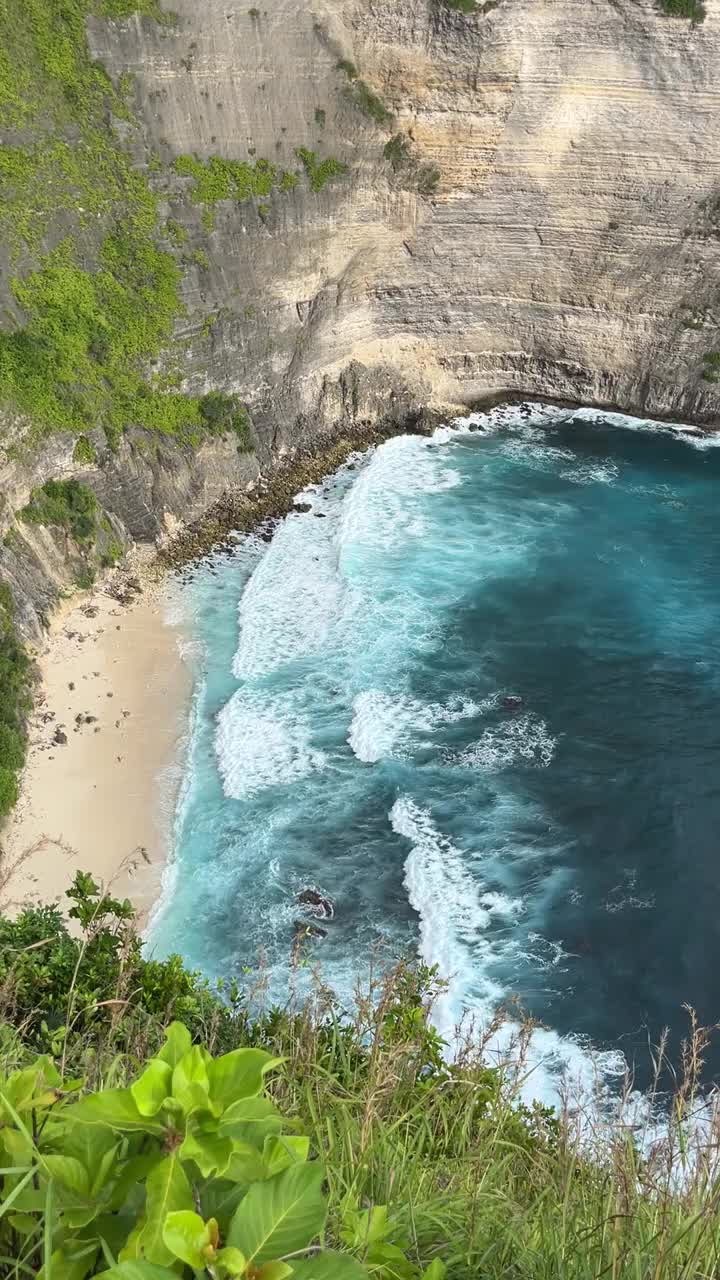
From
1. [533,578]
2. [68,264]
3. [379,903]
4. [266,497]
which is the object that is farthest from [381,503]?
[379,903]

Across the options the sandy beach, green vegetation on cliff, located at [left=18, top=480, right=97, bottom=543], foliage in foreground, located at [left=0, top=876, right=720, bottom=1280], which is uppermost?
foliage in foreground, located at [left=0, top=876, right=720, bottom=1280]

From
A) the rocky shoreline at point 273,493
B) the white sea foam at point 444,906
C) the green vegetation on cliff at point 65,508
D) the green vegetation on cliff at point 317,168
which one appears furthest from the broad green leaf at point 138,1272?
the green vegetation on cliff at point 317,168

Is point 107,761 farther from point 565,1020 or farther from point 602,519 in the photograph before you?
point 602,519

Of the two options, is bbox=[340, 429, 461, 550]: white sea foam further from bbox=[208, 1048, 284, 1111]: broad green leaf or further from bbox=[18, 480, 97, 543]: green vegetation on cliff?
bbox=[208, 1048, 284, 1111]: broad green leaf

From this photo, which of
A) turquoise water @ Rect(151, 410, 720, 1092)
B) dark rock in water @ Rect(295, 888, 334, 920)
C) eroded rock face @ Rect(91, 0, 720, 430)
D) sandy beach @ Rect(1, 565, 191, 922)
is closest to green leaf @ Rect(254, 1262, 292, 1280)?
turquoise water @ Rect(151, 410, 720, 1092)

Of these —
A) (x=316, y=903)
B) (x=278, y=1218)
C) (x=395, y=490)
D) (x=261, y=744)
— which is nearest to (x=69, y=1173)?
(x=278, y=1218)

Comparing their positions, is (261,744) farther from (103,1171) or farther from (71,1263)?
(71,1263)

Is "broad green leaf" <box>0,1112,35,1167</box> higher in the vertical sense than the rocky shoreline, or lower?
higher
